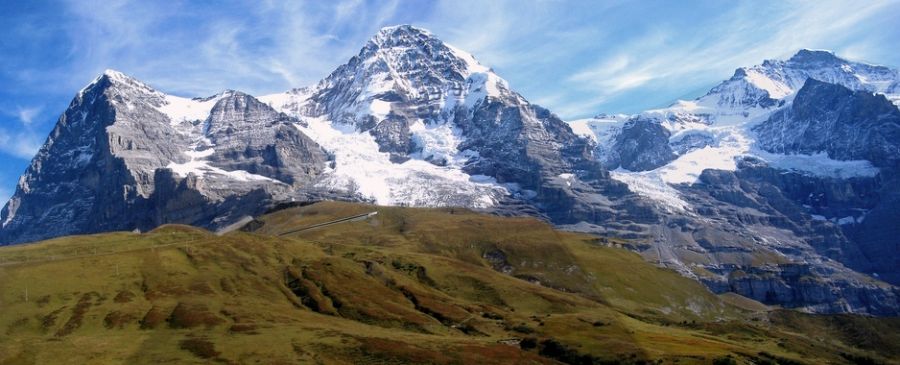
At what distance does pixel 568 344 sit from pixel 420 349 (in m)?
36.5

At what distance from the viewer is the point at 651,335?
19462 centimetres

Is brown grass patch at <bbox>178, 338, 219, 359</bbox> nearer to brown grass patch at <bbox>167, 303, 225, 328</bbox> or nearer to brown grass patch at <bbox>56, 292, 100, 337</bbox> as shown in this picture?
brown grass patch at <bbox>167, 303, 225, 328</bbox>

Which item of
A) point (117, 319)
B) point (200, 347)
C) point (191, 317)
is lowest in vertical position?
point (200, 347)

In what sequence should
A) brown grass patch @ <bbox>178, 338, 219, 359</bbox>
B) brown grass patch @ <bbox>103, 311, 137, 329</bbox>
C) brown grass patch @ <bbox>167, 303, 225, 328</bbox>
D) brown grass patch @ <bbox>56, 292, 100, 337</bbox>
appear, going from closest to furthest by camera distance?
1. brown grass patch @ <bbox>178, 338, 219, 359</bbox>
2. brown grass patch @ <bbox>56, 292, 100, 337</bbox>
3. brown grass patch @ <bbox>103, 311, 137, 329</bbox>
4. brown grass patch @ <bbox>167, 303, 225, 328</bbox>

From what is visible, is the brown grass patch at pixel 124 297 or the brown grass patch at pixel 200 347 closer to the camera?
the brown grass patch at pixel 200 347

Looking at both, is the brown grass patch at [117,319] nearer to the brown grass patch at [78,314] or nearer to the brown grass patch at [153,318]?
the brown grass patch at [153,318]

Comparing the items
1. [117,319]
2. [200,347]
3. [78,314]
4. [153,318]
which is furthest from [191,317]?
[200,347]

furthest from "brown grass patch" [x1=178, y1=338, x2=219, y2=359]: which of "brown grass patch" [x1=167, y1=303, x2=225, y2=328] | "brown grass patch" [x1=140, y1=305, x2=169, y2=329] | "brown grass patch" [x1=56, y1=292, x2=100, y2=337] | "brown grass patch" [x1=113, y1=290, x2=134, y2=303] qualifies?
"brown grass patch" [x1=113, y1=290, x2=134, y2=303]

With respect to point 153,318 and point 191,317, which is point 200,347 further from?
point 153,318

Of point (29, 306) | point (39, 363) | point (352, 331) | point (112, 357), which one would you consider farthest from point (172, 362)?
point (29, 306)

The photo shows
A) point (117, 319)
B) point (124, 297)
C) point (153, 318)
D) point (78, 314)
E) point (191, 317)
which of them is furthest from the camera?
point (124, 297)

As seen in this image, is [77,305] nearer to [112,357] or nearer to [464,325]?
[112,357]

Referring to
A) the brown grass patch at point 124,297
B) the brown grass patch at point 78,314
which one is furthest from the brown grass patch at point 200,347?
the brown grass patch at point 124,297

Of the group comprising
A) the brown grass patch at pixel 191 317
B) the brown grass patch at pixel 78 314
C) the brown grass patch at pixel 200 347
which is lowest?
the brown grass patch at pixel 200 347
